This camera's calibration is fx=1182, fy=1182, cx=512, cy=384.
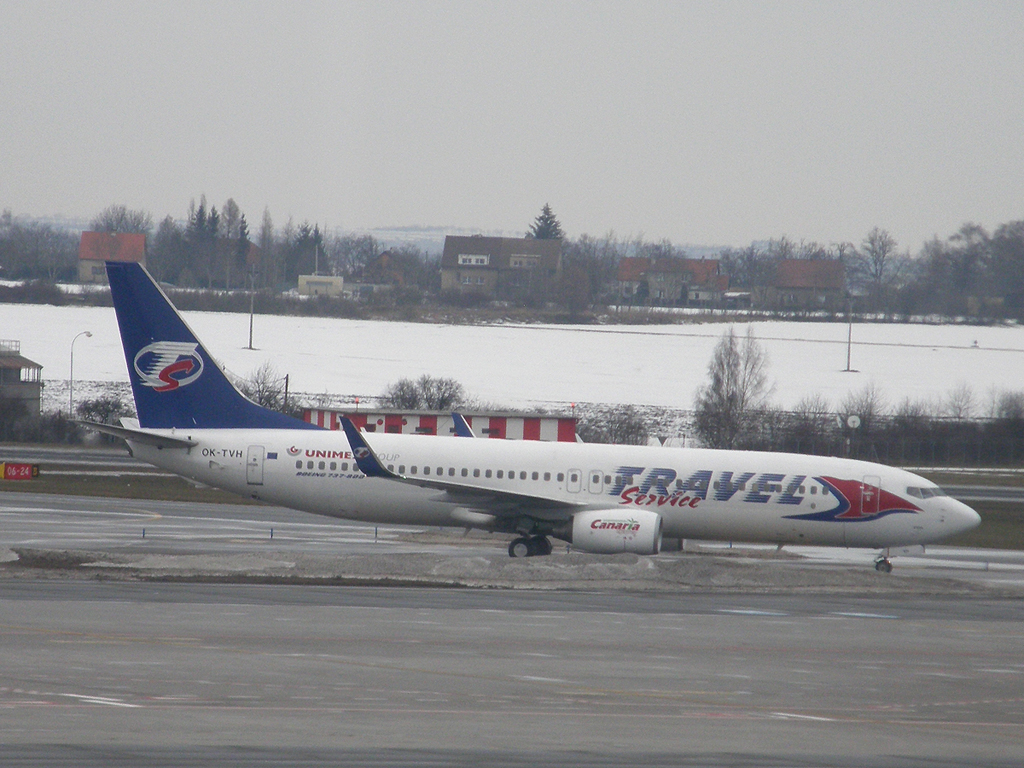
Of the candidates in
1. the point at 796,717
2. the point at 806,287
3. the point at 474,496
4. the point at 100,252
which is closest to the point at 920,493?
the point at 474,496

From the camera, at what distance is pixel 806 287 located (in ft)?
451

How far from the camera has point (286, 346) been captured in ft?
335

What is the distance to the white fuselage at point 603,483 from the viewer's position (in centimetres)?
3228

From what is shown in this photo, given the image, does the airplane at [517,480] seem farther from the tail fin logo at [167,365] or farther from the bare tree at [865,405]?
the bare tree at [865,405]

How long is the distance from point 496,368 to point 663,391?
1452 centimetres

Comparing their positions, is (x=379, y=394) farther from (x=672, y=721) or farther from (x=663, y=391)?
(x=672, y=721)

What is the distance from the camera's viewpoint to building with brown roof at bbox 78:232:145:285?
15950cm

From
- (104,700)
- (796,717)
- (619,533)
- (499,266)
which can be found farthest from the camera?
(499,266)

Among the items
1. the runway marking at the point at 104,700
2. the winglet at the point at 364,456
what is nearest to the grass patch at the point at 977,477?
the winglet at the point at 364,456

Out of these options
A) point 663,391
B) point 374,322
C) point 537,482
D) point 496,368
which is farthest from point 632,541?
point 374,322

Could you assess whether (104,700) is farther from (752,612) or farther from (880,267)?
(880,267)

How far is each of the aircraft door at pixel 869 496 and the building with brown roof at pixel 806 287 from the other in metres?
98.1

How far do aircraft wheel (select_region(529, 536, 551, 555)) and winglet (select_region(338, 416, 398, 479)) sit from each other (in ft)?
14.3

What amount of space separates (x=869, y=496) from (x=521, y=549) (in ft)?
31.6
